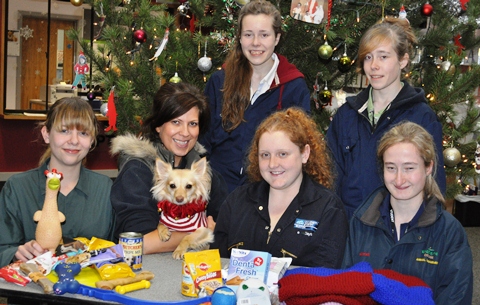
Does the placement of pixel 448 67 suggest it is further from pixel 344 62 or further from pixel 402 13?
pixel 344 62

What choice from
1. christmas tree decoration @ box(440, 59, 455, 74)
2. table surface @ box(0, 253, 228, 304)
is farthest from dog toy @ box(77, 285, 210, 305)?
christmas tree decoration @ box(440, 59, 455, 74)

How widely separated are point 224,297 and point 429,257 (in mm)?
836

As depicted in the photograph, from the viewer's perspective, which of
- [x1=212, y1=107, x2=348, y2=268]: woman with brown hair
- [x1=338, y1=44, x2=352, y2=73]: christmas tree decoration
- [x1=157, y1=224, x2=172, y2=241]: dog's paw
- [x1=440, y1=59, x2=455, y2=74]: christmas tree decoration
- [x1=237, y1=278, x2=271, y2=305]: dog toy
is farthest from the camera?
[x1=440, y1=59, x2=455, y2=74]: christmas tree decoration

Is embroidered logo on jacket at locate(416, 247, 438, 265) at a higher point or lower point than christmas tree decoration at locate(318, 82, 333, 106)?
lower

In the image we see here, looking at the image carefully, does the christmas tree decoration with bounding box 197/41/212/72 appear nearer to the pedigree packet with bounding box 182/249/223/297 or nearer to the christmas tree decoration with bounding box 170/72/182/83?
the christmas tree decoration with bounding box 170/72/182/83

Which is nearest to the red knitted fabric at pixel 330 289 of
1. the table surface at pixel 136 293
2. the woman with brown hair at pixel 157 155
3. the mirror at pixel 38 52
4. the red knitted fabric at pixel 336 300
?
the red knitted fabric at pixel 336 300

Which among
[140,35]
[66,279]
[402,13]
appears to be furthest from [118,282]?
[402,13]

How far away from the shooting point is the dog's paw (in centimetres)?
229

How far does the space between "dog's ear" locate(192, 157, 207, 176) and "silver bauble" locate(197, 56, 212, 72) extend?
1.33 meters

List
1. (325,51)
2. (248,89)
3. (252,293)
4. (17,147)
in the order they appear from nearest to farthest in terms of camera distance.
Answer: (252,293) < (248,89) < (325,51) < (17,147)

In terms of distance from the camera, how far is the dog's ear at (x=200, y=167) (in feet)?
8.22

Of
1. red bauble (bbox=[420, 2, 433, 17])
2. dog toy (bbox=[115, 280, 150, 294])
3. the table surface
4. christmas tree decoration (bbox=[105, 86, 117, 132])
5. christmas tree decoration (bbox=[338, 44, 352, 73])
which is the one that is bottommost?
the table surface

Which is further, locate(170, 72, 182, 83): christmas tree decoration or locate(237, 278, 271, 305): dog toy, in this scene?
locate(170, 72, 182, 83): christmas tree decoration

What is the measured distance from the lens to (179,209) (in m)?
A: 2.41
